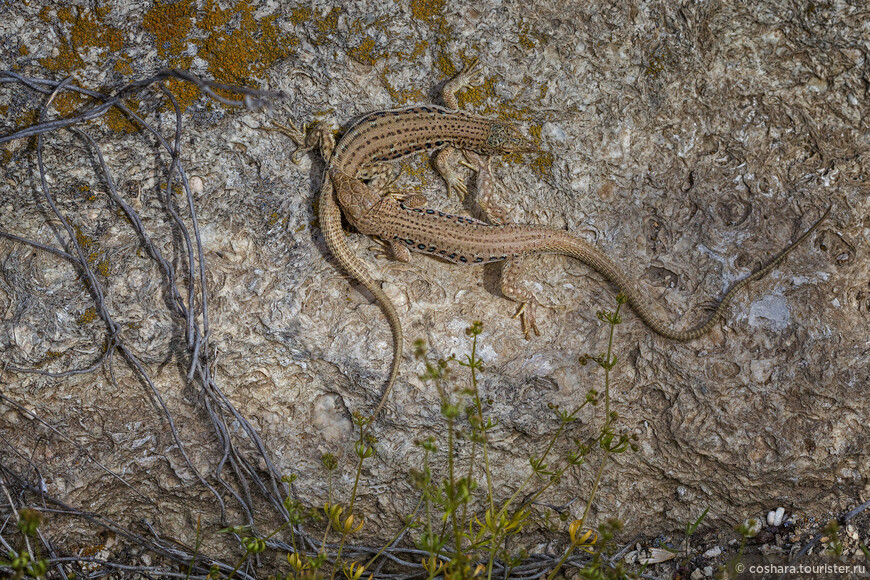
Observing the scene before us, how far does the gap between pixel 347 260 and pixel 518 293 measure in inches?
40.8

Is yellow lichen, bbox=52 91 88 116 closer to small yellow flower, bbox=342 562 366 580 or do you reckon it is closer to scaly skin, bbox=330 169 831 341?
scaly skin, bbox=330 169 831 341

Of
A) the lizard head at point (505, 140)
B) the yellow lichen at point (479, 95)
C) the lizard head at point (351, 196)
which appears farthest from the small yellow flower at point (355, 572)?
the yellow lichen at point (479, 95)

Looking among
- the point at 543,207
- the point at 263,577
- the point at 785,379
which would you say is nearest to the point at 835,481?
the point at 785,379

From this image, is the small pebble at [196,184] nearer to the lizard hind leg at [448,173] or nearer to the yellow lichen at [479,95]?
the lizard hind leg at [448,173]

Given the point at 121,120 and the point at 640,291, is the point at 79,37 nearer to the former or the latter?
the point at 121,120

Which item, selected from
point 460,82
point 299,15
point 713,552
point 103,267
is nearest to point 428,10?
point 460,82

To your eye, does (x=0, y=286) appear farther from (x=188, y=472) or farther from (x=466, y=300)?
(x=466, y=300)

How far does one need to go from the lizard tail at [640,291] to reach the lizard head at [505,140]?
0.65 meters

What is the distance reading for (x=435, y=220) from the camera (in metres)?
4.04

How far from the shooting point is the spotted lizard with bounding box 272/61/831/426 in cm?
392

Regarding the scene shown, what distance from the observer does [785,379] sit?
3955mm

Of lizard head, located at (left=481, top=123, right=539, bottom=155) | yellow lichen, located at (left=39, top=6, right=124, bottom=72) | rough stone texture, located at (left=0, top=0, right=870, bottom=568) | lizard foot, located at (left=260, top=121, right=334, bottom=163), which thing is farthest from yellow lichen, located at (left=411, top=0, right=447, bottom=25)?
yellow lichen, located at (left=39, top=6, right=124, bottom=72)

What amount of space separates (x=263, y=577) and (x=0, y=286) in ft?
7.57

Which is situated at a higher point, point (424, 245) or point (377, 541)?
point (424, 245)
